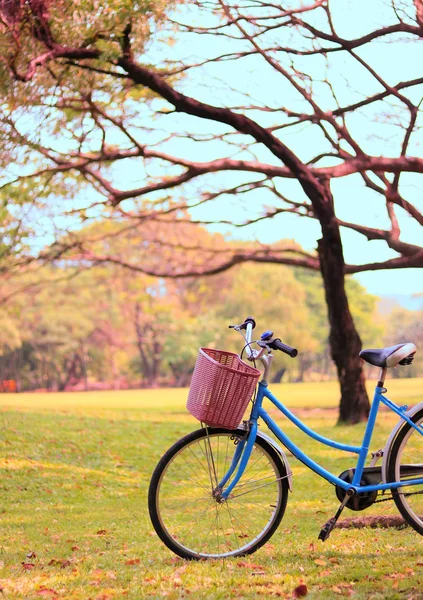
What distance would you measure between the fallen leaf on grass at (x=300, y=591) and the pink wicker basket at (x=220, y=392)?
35.4 inches

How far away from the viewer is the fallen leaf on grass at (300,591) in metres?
3.87

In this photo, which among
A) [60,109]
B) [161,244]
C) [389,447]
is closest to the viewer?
[389,447]

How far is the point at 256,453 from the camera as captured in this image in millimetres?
4703

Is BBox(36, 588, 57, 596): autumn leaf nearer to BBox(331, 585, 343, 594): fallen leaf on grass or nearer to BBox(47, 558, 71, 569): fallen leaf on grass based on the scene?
BBox(47, 558, 71, 569): fallen leaf on grass

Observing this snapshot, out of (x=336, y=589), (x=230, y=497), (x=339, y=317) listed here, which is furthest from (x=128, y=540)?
(x=339, y=317)

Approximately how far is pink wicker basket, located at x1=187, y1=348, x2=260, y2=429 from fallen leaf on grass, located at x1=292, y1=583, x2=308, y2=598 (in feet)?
2.95

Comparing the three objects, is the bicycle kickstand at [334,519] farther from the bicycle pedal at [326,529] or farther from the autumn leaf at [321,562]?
the autumn leaf at [321,562]

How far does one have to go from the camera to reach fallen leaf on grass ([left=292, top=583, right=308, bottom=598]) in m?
3.87

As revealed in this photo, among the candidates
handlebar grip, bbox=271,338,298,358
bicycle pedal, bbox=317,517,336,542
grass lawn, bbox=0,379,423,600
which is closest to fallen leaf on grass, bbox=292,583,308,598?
grass lawn, bbox=0,379,423,600

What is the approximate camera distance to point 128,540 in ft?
20.3

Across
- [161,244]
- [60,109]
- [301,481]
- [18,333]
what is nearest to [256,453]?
[301,481]

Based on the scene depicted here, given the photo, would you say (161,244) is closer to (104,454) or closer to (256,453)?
(104,454)

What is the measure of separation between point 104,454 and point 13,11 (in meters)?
6.49

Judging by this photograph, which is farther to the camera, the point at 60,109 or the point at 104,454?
the point at 60,109
